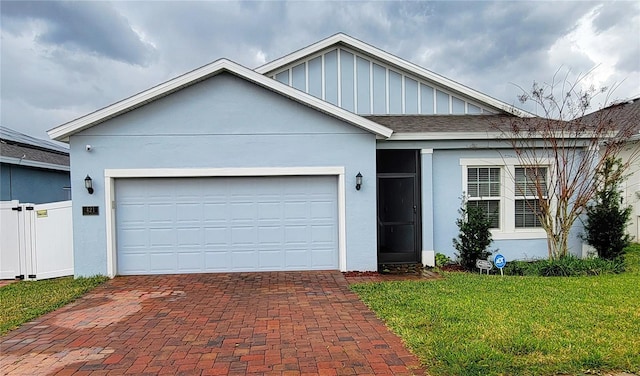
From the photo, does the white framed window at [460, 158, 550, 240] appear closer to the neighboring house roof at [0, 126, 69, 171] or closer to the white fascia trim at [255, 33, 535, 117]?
the white fascia trim at [255, 33, 535, 117]

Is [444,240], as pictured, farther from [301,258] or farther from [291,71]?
[291,71]

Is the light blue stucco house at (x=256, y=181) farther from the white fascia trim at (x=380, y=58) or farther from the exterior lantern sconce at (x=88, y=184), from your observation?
the white fascia trim at (x=380, y=58)

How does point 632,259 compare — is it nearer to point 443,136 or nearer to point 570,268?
point 570,268

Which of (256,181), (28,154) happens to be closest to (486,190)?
(256,181)

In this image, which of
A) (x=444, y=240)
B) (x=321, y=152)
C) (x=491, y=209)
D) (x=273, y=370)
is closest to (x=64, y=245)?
(x=321, y=152)

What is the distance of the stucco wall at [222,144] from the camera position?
8.47 metres

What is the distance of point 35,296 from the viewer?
7180mm

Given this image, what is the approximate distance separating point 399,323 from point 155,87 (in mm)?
6471

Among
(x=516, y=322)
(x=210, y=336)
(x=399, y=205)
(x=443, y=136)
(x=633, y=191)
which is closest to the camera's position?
(x=210, y=336)

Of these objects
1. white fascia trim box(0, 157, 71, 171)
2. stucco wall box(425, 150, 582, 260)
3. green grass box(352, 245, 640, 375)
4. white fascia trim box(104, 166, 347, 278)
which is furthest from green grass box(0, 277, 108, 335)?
stucco wall box(425, 150, 582, 260)

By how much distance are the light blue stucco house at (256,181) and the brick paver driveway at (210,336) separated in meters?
1.54

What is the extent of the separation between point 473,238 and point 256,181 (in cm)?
489

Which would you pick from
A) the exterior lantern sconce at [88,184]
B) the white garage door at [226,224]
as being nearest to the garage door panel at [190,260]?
the white garage door at [226,224]

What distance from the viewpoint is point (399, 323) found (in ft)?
17.0
